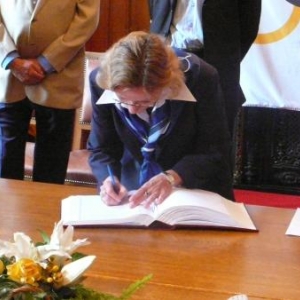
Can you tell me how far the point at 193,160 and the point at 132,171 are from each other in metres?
0.26

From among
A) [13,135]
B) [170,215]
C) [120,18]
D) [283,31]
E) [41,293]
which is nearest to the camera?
[41,293]

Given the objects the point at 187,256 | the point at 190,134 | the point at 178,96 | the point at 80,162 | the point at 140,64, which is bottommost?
the point at 80,162

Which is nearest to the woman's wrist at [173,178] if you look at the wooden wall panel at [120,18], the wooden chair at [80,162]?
the wooden chair at [80,162]

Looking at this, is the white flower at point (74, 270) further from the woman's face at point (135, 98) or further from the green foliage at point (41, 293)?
the woman's face at point (135, 98)

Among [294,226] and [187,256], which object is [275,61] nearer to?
[294,226]

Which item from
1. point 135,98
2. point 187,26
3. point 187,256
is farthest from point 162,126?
point 187,26

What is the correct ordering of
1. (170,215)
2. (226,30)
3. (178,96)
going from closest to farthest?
(170,215) < (178,96) < (226,30)

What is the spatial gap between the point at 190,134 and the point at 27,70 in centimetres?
78

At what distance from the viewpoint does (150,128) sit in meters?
2.19

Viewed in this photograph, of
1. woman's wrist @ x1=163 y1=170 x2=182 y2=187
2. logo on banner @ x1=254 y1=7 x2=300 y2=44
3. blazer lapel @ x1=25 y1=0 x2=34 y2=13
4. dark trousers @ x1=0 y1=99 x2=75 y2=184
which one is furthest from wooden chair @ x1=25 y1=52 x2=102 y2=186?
woman's wrist @ x1=163 y1=170 x2=182 y2=187

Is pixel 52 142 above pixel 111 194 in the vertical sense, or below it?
below

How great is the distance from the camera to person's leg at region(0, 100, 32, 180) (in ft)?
9.12

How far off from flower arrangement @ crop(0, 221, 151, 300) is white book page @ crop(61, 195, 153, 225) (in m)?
0.71

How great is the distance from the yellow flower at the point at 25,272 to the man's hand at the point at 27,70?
1.77 m
